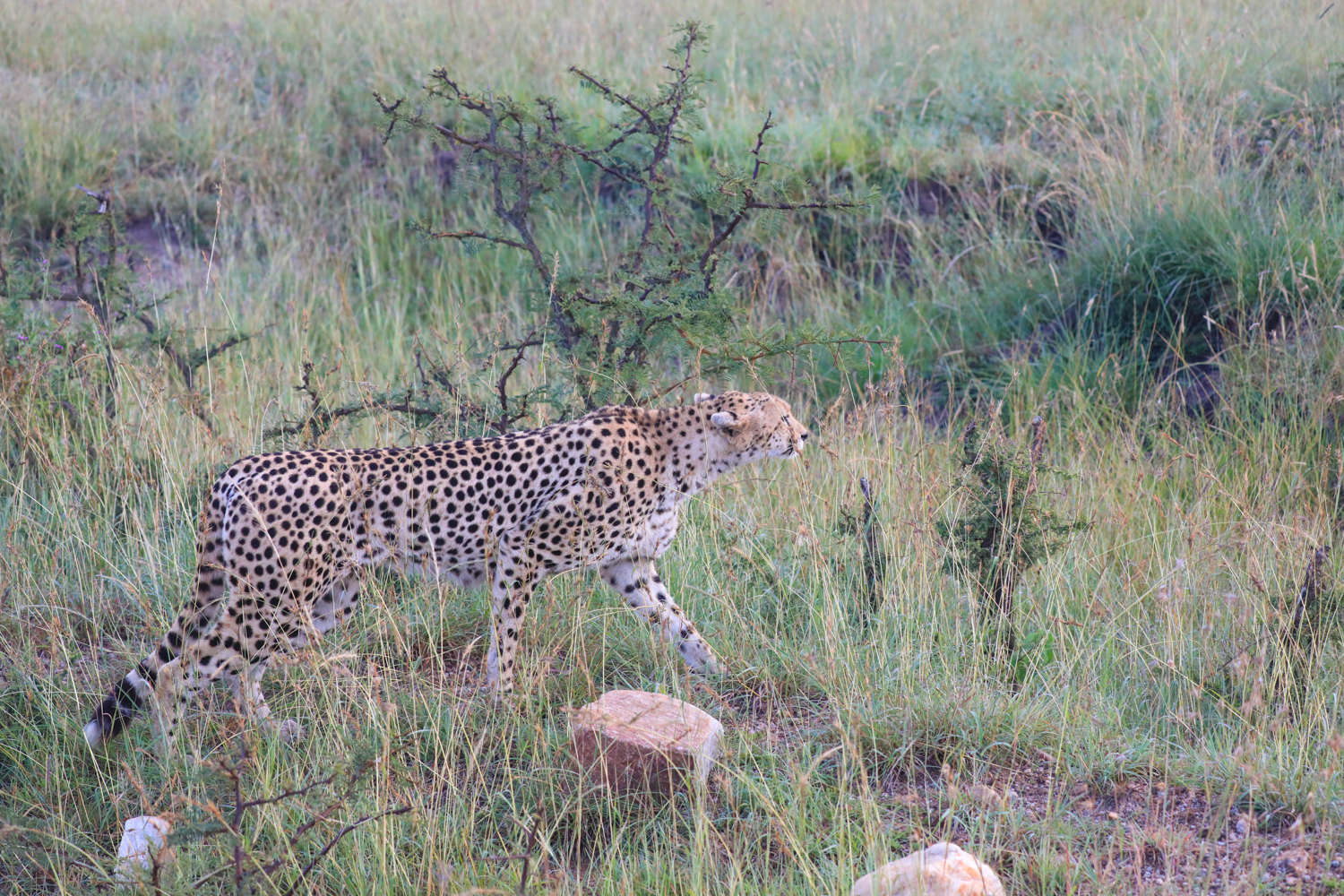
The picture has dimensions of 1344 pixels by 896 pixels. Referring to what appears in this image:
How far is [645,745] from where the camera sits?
3.35 meters

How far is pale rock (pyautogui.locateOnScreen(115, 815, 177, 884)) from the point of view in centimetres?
287

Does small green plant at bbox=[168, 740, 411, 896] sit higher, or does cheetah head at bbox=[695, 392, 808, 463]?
cheetah head at bbox=[695, 392, 808, 463]

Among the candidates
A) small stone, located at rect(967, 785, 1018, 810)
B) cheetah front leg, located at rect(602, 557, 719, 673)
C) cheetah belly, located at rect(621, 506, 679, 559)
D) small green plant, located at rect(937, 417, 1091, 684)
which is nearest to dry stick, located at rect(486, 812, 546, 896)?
cheetah front leg, located at rect(602, 557, 719, 673)

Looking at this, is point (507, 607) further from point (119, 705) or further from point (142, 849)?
point (142, 849)

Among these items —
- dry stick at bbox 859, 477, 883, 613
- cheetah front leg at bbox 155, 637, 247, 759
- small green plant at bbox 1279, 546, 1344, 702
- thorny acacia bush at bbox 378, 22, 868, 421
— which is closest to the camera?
cheetah front leg at bbox 155, 637, 247, 759

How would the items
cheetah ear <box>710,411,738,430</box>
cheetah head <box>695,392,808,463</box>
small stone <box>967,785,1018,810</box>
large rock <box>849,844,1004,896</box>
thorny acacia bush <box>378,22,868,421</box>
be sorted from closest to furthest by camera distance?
large rock <box>849,844,1004,896</box>
small stone <box>967,785,1018,810</box>
cheetah ear <box>710,411,738,430</box>
cheetah head <box>695,392,808,463</box>
thorny acacia bush <box>378,22,868,421</box>

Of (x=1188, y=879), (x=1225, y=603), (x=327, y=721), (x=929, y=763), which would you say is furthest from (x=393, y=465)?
(x=1225, y=603)

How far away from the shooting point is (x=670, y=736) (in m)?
3.39

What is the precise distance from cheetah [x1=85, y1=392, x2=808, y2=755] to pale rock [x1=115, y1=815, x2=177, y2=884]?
521 millimetres

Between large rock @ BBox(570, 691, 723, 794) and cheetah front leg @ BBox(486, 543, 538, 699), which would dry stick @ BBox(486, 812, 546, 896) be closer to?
large rock @ BBox(570, 691, 723, 794)

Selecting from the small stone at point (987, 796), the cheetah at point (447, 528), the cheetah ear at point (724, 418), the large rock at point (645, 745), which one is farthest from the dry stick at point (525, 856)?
the cheetah ear at point (724, 418)

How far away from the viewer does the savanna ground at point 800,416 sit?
3305 mm

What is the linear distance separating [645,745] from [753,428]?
53.7 inches

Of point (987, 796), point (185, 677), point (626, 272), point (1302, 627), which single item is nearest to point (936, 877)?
point (987, 796)
